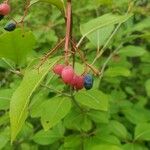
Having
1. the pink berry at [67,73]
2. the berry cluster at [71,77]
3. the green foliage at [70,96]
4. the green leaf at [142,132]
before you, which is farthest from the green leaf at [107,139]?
the pink berry at [67,73]

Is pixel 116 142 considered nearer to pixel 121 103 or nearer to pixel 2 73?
pixel 121 103

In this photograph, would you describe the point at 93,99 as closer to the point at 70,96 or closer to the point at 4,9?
the point at 70,96

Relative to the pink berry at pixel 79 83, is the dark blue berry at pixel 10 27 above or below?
above

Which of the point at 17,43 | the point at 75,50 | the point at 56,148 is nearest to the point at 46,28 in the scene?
the point at 56,148

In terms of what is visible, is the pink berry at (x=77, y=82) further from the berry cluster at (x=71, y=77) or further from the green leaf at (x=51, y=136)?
the green leaf at (x=51, y=136)

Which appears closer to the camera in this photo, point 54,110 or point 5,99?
point 54,110

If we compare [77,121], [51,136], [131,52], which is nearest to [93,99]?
[77,121]

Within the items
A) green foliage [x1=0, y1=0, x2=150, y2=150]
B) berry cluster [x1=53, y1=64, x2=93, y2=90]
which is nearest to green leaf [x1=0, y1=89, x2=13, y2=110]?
green foliage [x1=0, y1=0, x2=150, y2=150]
